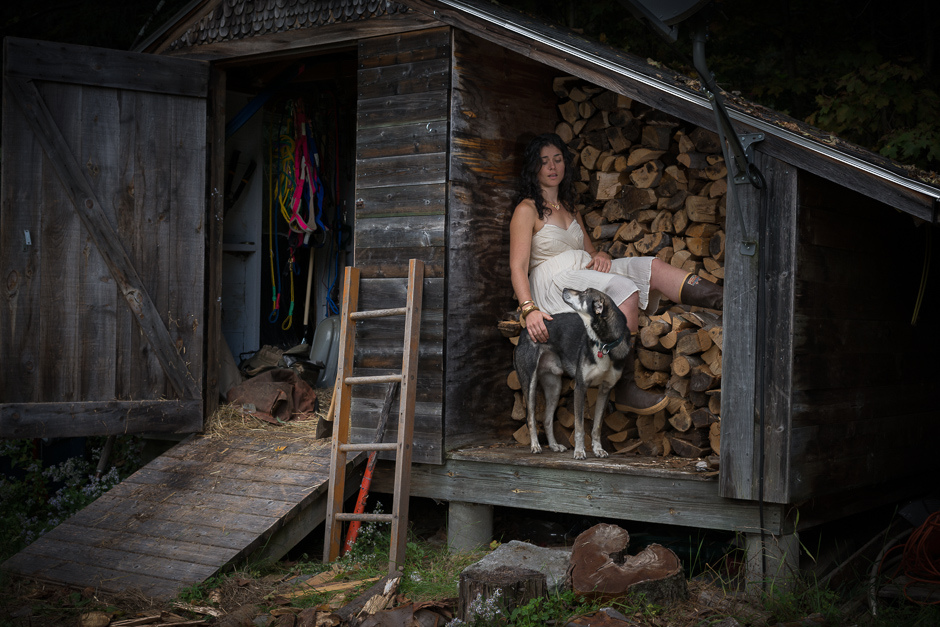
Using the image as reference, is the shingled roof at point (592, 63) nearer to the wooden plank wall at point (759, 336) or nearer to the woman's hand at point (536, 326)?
the wooden plank wall at point (759, 336)

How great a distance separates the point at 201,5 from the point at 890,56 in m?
5.70

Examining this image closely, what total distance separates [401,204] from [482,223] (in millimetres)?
506

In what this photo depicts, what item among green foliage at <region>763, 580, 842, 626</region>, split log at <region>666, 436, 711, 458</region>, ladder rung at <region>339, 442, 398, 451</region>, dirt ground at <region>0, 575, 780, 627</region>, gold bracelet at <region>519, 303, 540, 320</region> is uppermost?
gold bracelet at <region>519, 303, 540, 320</region>

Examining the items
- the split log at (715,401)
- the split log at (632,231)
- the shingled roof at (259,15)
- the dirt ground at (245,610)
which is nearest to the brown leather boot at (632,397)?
the split log at (715,401)

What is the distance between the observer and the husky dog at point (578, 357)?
4637 millimetres

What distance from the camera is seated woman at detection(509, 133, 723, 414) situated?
482 cm

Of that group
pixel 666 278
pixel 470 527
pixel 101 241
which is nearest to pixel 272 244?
pixel 101 241

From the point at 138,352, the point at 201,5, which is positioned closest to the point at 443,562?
the point at 138,352

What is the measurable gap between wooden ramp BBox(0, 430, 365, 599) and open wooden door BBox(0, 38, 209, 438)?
1.55ft

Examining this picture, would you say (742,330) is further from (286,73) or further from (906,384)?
(286,73)

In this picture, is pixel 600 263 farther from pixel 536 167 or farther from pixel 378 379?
pixel 378 379

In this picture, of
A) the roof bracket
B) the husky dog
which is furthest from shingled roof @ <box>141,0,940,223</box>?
the husky dog

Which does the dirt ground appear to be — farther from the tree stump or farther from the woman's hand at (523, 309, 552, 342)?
the woman's hand at (523, 309, 552, 342)

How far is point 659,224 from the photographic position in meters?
5.21
